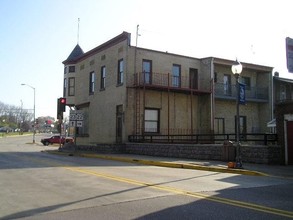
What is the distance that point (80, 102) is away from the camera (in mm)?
40250

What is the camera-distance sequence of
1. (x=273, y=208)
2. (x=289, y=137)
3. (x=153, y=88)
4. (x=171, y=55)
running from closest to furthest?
1. (x=273, y=208)
2. (x=289, y=137)
3. (x=153, y=88)
4. (x=171, y=55)

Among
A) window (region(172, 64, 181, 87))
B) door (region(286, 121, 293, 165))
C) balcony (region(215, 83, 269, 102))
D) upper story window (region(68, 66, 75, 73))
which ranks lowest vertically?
door (region(286, 121, 293, 165))

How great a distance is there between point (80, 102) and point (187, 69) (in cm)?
1213

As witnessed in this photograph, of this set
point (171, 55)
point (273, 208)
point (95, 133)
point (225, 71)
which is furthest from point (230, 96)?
point (273, 208)

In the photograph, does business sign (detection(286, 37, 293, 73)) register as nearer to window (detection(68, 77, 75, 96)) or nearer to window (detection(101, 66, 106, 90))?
window (detection(101, 66, 106, 90))

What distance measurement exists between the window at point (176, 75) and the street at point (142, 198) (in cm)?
1998

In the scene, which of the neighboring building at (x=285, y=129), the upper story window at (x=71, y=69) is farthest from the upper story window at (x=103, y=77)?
the neighboring building at (x=285, y=129)

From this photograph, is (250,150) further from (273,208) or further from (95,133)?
(95,133)

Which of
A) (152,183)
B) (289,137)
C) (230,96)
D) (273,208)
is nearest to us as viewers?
(273,208)

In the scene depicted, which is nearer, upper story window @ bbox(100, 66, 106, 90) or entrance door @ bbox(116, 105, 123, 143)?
entrance door @ bbox(116, 105, 123, 143)

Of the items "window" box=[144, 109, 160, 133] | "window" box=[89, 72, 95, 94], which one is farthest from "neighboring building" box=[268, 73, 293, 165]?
"window" box=[89, 72, 95, 94]

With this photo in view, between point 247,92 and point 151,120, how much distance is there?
11.2m

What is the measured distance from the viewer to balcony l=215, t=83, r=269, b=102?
35344 mm

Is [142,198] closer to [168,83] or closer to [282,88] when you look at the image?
[168,83]
